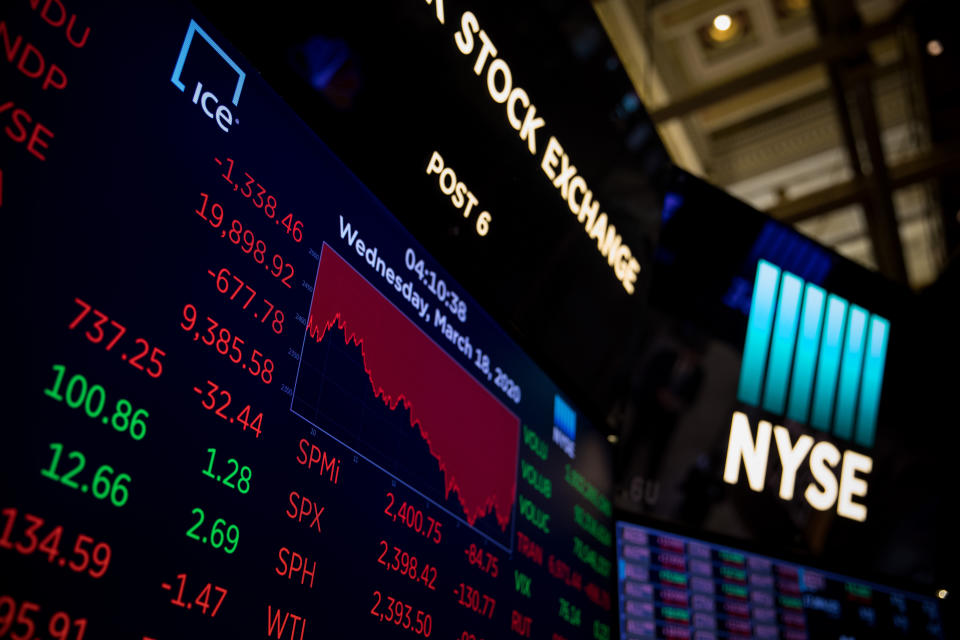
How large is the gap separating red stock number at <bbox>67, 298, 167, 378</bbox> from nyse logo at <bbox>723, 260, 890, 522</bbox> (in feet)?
12.8

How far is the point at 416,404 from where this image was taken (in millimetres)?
2744

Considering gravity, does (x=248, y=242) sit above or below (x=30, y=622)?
above

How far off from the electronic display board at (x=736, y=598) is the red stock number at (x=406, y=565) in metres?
1.81

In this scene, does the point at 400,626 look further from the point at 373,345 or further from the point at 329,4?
the point at 329,4

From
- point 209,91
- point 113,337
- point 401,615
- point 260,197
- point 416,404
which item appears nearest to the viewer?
point 113,337

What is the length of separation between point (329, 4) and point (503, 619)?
208cm

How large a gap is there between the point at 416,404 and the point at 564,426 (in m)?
1.40

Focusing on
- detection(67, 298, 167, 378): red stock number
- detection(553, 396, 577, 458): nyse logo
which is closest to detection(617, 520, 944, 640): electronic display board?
detection(553, 396, 577, 458): nyse logo

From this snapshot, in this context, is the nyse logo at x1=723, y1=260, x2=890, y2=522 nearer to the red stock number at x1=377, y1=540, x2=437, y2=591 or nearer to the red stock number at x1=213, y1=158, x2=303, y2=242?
the red stock number at x1=377, y1=540, x2=437, y2=591

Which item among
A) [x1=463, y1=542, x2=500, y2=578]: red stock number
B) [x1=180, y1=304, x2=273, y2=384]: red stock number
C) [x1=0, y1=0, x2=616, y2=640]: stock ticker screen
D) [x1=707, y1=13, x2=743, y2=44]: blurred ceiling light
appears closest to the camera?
[x1=0, y1=0, x2=616, y2=640]: stock ticker screen

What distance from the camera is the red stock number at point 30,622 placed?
134 cm

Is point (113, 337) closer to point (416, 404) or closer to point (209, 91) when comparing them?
point (209, 91)

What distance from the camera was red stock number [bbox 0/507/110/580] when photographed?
138cm

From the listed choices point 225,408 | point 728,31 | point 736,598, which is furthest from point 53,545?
point 728,31
